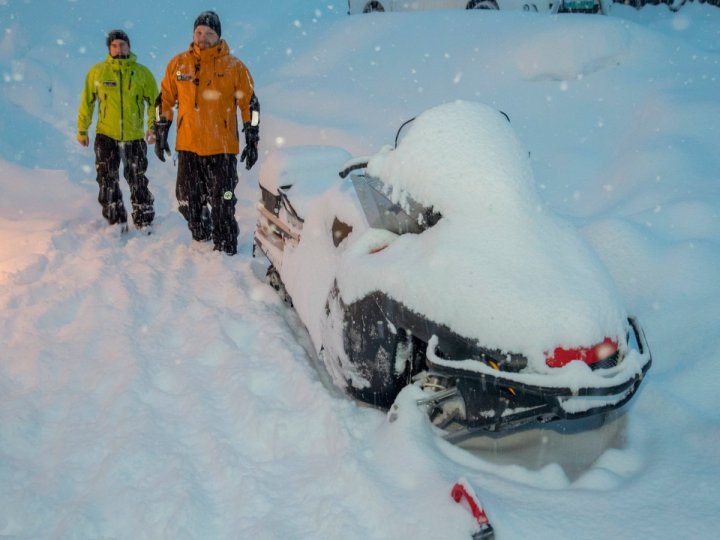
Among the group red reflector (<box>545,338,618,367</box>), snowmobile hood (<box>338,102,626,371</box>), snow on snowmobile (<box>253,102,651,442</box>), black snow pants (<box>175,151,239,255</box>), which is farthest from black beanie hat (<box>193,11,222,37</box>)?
red reflector (<box>545,338,618,367</box>)

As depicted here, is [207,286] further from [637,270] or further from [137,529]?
[637,270]

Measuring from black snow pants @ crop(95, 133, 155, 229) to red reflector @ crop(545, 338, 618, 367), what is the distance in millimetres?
5054

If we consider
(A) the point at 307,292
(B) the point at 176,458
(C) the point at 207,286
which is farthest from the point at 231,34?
(B) the point at 176,458

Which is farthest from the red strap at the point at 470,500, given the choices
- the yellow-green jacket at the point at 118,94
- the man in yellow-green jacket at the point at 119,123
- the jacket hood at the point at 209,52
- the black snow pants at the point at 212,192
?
the yellow-green jacket at the point at 118,94

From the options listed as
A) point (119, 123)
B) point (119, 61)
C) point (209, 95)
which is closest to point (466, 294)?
point (209, 95)

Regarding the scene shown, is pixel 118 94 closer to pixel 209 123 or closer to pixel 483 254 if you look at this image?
pixel 209 123

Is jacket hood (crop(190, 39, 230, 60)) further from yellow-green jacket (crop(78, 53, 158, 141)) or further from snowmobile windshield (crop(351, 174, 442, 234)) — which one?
snowmobile windshield (crop(351, 174, 442, 234))

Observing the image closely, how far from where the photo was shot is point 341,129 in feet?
26.5

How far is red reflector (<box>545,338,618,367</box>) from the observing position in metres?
2.32

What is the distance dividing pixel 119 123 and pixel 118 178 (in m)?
0.54

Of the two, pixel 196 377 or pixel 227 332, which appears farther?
pixel 227 332

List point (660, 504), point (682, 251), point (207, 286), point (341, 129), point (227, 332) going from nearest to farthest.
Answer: point (660, 504) → point (227, 332) → point (682, 251) → point (207, 286) → point (341, 129)

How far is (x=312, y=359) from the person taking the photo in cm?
371

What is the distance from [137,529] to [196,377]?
1.18 m
